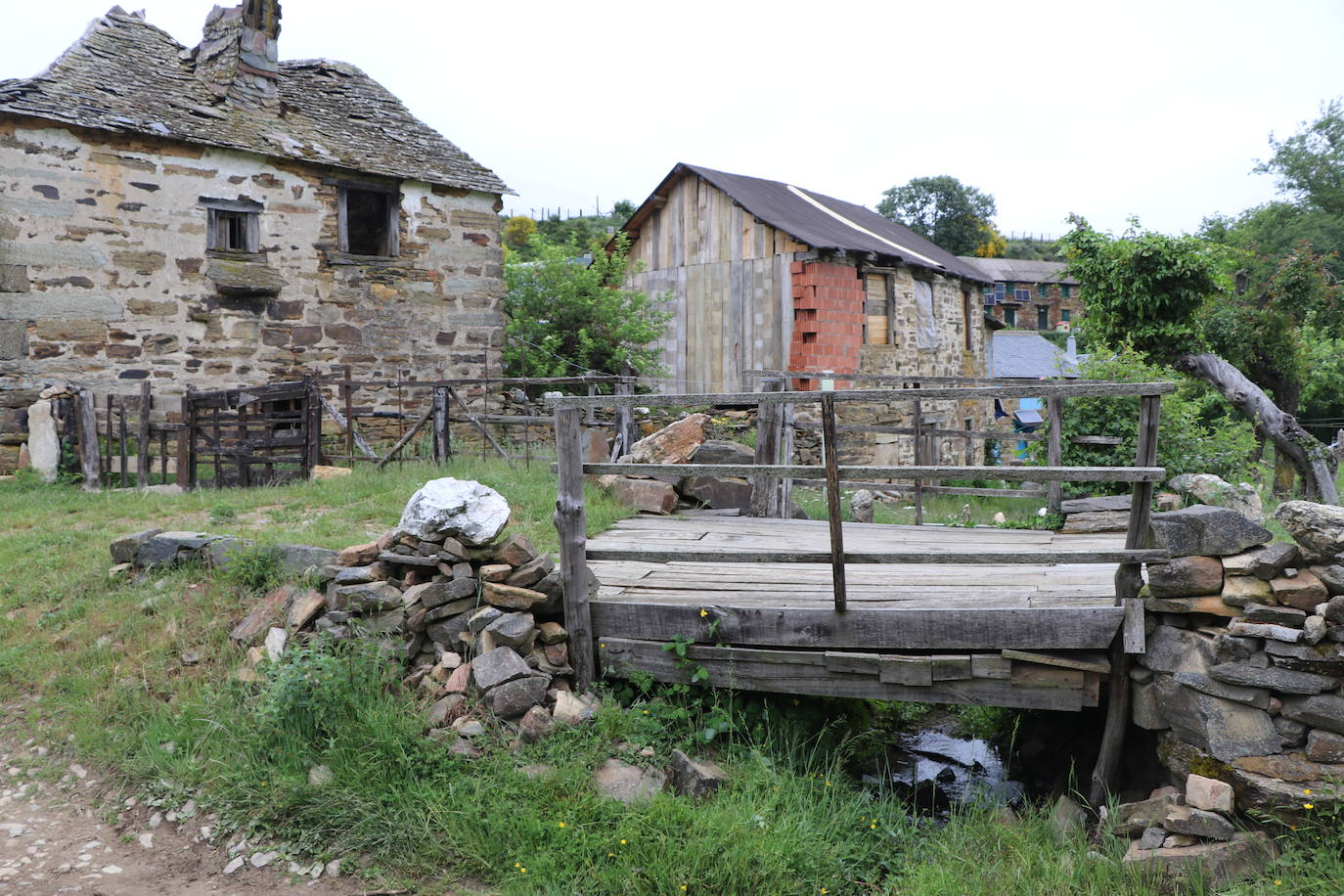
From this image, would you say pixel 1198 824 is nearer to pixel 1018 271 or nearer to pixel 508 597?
pixel 508 597

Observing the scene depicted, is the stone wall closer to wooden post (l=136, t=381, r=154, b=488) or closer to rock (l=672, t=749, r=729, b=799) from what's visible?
wooden post (l=136, t=381, r=154, b=488)

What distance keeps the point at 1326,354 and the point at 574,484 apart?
2175 cm

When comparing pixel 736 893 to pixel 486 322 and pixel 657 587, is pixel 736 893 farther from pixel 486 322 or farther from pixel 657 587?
pixel 486 322

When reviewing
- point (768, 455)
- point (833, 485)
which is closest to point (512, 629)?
point (833, 485)

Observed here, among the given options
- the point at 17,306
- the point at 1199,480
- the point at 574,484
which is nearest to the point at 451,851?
the point at 574,484

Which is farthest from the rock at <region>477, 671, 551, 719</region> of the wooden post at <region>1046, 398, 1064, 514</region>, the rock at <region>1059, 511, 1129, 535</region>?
the wooden post at <region>1046, 398, 1064, 514</region>

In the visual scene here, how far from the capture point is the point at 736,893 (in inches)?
149

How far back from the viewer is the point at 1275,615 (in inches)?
156

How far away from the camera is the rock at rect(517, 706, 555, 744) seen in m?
4.56

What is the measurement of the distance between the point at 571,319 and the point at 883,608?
1204 centimetres

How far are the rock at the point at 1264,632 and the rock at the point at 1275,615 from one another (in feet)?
0.08

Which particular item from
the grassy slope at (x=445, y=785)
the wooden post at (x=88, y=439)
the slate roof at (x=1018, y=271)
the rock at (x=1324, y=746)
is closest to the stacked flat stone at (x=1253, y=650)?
the rock at (x=1324, y=746)

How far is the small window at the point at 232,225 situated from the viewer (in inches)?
464

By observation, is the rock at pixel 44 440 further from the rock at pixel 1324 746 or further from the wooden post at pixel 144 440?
the rock at pixel 1324 746
